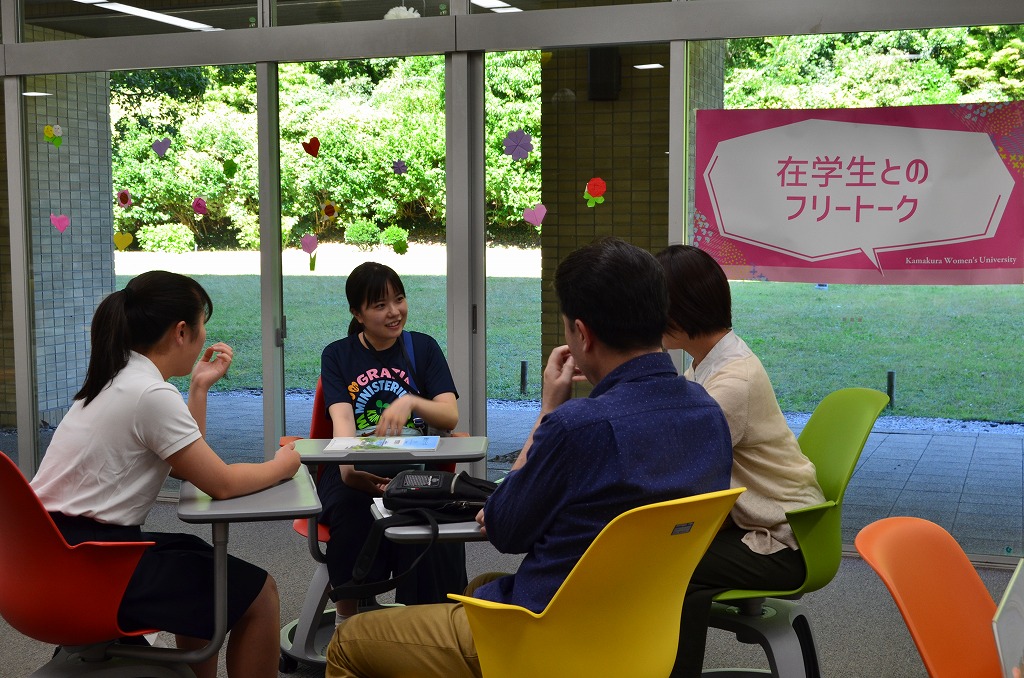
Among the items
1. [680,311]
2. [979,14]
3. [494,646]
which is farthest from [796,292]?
[494,646]

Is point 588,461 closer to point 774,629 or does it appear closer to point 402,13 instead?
point 774,629

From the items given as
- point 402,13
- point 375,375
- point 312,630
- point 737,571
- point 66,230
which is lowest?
point 312,630

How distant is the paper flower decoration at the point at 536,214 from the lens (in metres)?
4.89

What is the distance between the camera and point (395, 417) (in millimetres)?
3156

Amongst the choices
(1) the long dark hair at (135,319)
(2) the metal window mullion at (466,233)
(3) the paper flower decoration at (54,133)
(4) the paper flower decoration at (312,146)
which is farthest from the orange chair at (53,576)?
(3) the paper flower decoration at (54,133)

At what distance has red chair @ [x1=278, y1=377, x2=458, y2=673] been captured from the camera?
11.0 ft

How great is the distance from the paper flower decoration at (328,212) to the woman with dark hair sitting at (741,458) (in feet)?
9.12

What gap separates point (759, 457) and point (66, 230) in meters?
4.35

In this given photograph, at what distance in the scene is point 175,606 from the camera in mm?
2459

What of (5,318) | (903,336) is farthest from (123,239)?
(903,336)

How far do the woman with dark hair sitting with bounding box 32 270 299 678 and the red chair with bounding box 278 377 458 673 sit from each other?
27.0 inches

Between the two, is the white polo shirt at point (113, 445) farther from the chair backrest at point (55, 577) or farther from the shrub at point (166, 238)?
the shrub at point (166, 238)

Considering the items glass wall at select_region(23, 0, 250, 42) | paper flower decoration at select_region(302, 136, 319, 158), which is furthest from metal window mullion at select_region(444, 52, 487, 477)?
glass wall at select_region(23, 0, 250, 42)

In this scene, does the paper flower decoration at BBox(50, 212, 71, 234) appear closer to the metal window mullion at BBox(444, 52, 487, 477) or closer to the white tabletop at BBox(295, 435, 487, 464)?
the metal window mullion at BBox(444, 52, 487, 477)
